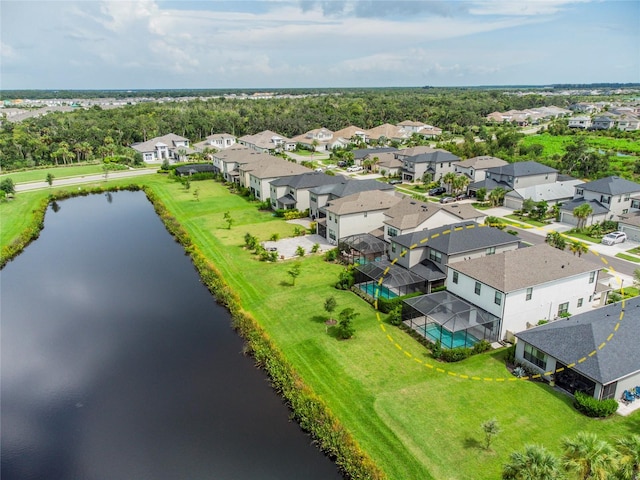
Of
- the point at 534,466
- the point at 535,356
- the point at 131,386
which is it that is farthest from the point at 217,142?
the point at 534,466

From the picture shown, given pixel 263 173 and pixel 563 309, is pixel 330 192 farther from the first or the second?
pixel 563 309

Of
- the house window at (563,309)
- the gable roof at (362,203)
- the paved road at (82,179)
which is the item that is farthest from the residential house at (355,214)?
the paved road at (82,179)

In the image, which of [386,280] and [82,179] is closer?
[386,280]

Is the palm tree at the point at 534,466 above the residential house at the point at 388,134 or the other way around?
the other way around

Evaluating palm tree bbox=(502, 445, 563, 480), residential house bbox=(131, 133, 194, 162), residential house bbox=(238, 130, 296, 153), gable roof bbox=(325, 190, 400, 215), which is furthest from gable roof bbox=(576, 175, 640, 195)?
residential house bbox=(131, 133, 194, 162)

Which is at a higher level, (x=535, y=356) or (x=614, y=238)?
(x=614, y=238)

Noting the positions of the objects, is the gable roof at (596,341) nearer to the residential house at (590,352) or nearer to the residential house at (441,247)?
the residential house at (590,352)

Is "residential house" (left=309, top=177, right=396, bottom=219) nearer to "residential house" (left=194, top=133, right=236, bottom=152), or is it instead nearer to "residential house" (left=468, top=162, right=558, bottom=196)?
"residential house" (left=468, top=162, right=558, bottom=196)
